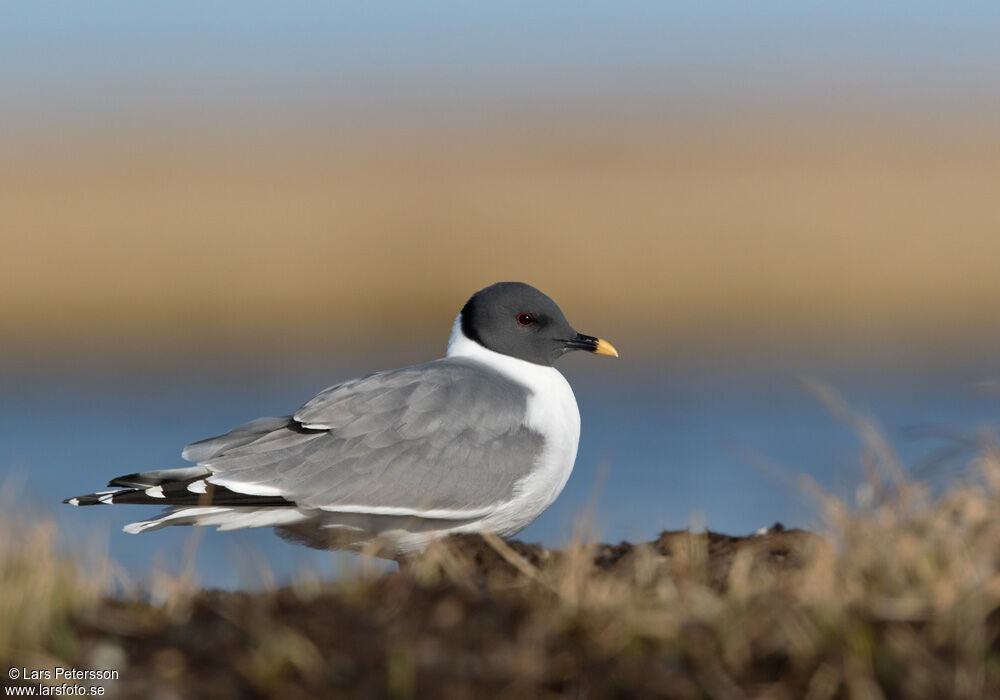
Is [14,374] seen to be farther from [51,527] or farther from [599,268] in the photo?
[51,527]

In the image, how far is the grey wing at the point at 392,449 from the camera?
17.6 ft

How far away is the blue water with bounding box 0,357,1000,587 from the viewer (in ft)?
35.3

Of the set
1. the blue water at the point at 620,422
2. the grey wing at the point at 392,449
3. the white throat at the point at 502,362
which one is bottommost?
the blue water at the point at 620,422

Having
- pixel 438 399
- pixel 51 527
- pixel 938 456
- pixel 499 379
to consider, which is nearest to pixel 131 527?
pixel 51 527

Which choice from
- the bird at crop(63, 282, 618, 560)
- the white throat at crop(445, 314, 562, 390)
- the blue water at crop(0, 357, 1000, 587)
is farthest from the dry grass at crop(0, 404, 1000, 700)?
the blue water at crop(0, 357, 1000, 587)

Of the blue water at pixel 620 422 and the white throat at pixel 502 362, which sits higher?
the white throat at pixel 502 362

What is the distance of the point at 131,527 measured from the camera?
5215 mm

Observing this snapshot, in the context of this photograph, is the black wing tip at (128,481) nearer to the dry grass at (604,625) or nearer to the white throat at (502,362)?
the dry grass at (604,625)

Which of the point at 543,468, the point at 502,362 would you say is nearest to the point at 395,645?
the point at 543,468

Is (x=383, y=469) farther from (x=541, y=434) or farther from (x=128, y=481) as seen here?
(x=128, y=481)

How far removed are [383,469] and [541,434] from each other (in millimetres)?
739

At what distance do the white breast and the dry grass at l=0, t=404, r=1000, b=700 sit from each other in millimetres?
1387

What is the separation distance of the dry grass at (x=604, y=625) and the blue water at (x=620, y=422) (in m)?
4.76

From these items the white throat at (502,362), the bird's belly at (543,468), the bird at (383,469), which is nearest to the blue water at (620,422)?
the white throat at (502,362)
